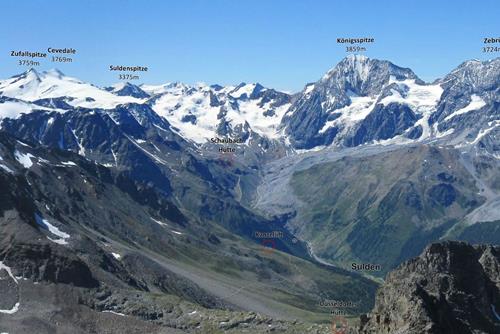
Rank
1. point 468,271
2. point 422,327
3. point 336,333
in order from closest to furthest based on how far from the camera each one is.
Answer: point 422,327 → point 468,271 → point 336,333

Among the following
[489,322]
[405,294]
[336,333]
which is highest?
[405,294]

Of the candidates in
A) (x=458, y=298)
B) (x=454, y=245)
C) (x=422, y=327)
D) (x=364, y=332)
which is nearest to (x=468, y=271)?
(x=454, y=245)

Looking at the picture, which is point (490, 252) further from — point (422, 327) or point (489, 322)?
point (422, 327)

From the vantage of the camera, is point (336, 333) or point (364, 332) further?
point (336, 333)

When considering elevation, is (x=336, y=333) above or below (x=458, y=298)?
below

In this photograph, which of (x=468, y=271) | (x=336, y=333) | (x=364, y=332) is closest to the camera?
(x=364, y=332)

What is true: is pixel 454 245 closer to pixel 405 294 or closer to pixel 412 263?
pixel 412 263
